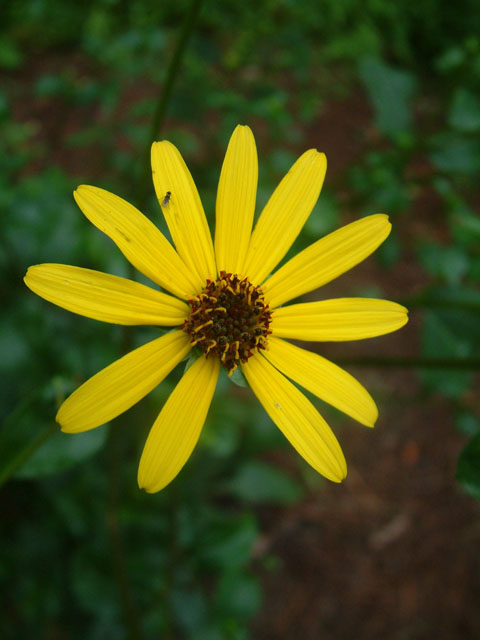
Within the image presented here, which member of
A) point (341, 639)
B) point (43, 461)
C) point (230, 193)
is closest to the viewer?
point (230, 193)

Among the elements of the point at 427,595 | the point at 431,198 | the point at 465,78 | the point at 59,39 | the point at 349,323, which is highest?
the point at 59,39

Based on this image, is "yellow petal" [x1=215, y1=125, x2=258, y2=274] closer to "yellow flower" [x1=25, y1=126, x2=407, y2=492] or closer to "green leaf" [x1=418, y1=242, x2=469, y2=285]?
"yellow flower" [x1=25, y1=126, x2=407, y2=492]

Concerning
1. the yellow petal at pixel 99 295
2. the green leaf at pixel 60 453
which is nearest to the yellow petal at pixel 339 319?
the yellow petal at pixel 99 295

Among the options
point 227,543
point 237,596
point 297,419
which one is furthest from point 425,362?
point 237,596

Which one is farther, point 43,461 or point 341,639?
point 341,639

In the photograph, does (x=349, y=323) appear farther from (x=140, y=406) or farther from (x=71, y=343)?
(x=71, y=343)

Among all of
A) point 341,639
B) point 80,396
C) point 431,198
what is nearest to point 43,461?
point 80,396

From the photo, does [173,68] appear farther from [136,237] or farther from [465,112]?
[465,112]
